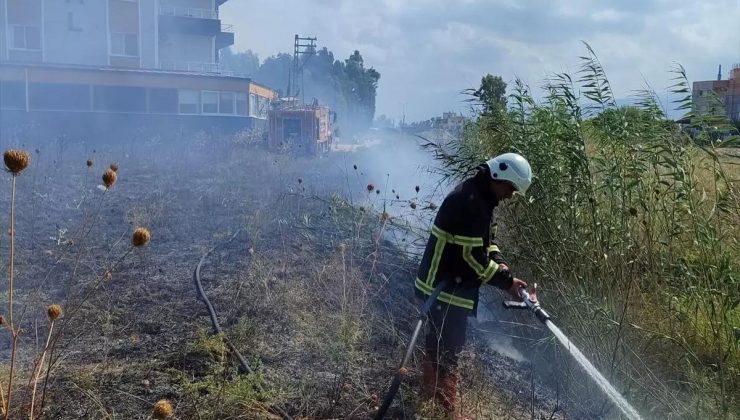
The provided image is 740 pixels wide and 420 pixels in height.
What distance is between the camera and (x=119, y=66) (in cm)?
3584

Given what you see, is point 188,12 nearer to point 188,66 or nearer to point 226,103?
point 188,66

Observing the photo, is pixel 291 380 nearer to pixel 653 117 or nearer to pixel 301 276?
pixel 301 276

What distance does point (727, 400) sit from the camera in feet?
13.8

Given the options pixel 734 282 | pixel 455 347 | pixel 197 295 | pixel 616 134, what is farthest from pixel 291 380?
pixel 616 134

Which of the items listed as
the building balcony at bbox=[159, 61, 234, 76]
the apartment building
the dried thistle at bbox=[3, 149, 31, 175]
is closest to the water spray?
the dried thistle at bbox=[3, 149, 31, 175]

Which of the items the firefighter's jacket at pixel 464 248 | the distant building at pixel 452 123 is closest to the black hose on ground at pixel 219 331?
the firefighter's jacket at pixel 464 248

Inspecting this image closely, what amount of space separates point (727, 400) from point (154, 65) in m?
38.8

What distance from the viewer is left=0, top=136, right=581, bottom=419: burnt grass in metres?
4.13

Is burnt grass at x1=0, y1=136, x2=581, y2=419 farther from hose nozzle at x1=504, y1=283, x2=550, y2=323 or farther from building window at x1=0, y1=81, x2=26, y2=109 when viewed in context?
building window at x1=0, y1=81, x2=26, y2=109

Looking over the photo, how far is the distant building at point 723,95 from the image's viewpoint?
209 inches

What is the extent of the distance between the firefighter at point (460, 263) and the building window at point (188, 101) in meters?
30.4

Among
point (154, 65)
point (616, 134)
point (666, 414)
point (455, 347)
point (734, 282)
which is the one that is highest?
point (154, 65)

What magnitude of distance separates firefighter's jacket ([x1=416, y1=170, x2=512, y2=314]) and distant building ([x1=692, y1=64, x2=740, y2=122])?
7.42ft

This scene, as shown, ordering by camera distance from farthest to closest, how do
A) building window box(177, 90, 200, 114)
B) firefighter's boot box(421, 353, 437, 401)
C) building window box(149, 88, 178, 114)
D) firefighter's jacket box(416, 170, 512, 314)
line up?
building window box(177, 90, 200, 114), building window box(149, 88, 178, 114), firefighter's boot box(421, 353, 437, 401), firefighter's jacket box(416, 170, 512, 314)
